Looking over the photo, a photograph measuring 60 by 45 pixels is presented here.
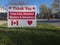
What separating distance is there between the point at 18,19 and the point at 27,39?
3.45 feet

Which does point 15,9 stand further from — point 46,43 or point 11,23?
point 46,43

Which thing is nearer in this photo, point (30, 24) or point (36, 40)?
point (36, 40)

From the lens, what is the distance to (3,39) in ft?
28.8

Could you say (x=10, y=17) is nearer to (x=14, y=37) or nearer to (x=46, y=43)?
(x=14, y=37)

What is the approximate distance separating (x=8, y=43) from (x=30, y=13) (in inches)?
65.5

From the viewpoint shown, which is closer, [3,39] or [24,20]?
[3,39]

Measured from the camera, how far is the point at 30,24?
9523 millimetres

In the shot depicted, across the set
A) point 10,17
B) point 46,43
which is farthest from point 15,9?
point 46,43

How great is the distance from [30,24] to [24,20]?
32cm

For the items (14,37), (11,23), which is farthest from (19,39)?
(11,23)

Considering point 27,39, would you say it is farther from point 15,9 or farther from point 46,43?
Answer: point 15,9

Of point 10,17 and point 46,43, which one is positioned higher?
point 10,17

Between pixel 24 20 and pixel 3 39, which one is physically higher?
pixel 24 20

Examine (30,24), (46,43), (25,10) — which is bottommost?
(46,43)
